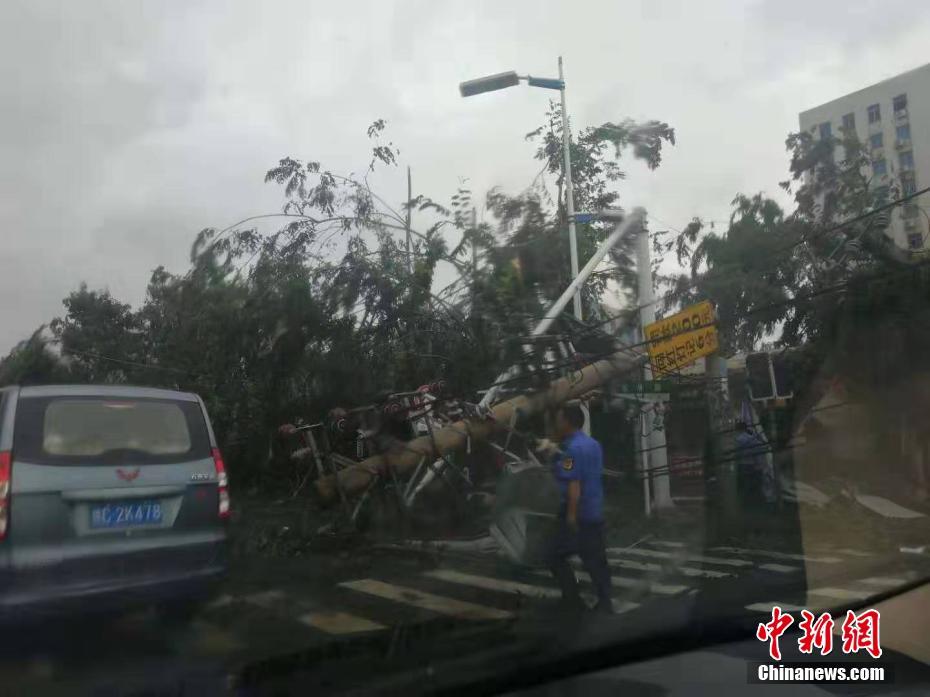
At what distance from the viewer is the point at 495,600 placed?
703 centimetres

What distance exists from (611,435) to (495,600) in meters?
4.95

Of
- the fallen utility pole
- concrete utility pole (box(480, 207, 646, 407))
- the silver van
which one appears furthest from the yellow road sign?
the silver van

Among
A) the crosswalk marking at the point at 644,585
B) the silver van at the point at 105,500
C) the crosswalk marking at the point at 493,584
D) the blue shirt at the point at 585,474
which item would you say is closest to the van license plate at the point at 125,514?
the silver van at the point at 105,500

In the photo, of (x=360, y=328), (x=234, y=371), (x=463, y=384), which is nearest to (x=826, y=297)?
(x=463, y=384)

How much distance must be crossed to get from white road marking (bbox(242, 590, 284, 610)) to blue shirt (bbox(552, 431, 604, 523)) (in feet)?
Answer: 7.82

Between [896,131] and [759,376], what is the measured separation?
10.1 feet

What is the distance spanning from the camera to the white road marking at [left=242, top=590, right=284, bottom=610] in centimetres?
679

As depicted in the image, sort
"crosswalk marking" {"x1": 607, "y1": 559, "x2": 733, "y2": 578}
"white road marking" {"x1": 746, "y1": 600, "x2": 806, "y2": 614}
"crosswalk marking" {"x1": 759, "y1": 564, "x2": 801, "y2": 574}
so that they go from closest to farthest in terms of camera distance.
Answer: "white road marking" {"x1": 746, "y1": 600, "x2": 806, "y2": 614} < "crosswalk marking" {"x1": 607, "y1": 559, "x2": 733, "y2": 578} < "crosswalk marking" {"x1": 759, "y1": 564, "x2": 801, "y2": 574}

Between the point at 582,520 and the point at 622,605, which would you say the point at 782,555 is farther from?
the point at 582,520

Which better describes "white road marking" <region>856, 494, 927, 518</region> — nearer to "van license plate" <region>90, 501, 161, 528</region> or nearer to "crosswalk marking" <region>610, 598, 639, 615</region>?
"crosswalk marking" <region>610, 598, 639, 615</region>

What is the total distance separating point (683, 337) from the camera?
940 centimetres

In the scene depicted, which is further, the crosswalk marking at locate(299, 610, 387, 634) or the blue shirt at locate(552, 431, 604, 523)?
the blue shirt at locate(552, 431, 604, 523)

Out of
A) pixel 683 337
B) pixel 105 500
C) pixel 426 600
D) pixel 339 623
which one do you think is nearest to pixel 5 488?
pixel 105 500

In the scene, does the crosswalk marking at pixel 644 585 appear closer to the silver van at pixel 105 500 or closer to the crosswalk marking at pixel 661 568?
the crosswalk marking at pixel 661 568
